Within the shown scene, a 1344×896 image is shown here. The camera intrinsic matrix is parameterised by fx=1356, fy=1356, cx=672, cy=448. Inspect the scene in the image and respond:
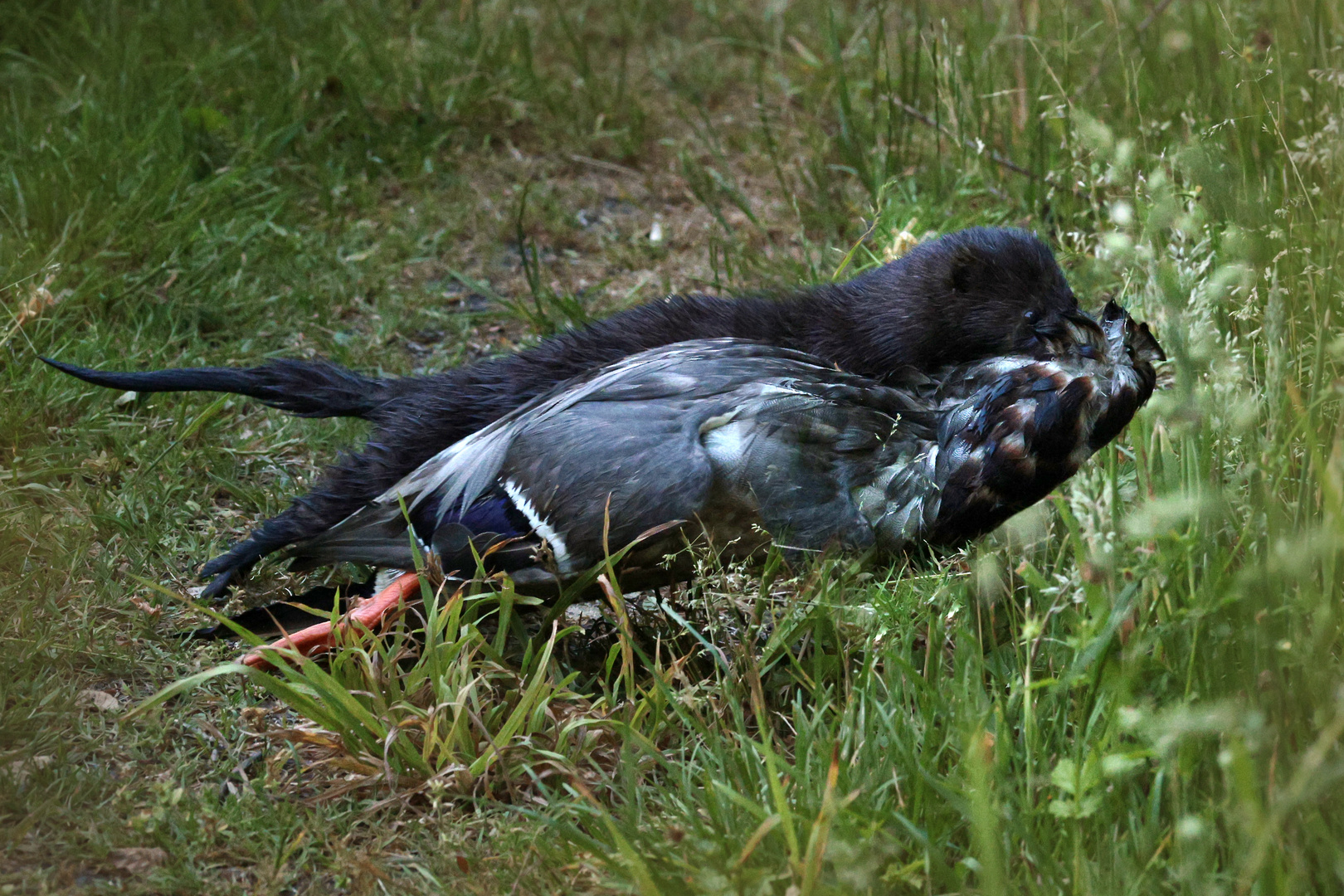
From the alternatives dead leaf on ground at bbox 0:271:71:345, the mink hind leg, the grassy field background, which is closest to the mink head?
the grassy field background

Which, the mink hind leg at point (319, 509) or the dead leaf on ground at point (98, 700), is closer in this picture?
the dead leaf on ground at point (98, 700)

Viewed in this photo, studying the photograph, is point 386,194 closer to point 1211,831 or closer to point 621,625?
point 621,625

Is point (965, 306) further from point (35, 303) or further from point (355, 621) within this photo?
point (35, 303)

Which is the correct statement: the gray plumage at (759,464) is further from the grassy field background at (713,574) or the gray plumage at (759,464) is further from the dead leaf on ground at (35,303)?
the dead leaf on ground at (35,303)

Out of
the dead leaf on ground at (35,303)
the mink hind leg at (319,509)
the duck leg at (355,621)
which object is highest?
the dead leaf on ground at (35,303)

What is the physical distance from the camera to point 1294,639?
7.02 feet

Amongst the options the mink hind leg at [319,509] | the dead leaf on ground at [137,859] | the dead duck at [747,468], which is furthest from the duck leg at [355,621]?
the dead leaf on ground at [137,859]

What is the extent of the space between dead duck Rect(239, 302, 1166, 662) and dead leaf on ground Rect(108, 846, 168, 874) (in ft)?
2.12

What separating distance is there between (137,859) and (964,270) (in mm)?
2454

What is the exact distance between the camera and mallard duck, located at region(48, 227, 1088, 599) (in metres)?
3.56

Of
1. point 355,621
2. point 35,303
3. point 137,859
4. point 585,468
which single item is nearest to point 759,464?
point 585,468

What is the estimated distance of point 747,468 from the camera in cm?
315

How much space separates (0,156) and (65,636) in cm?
240

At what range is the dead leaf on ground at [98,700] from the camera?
3018mm
